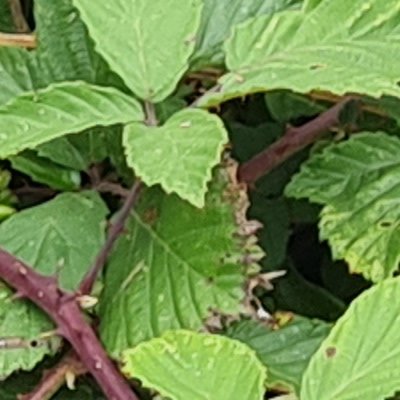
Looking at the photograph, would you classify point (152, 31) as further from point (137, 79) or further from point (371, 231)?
point (371, 231)

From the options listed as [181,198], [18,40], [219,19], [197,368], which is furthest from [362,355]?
[18,40]

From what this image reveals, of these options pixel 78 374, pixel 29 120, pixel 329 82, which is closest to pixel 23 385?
pixel 78 374

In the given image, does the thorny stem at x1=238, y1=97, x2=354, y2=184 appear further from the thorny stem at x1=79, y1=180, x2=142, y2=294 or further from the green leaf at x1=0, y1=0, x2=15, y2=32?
the green leaf at x1=0, y1=0, x2=15, y2=32

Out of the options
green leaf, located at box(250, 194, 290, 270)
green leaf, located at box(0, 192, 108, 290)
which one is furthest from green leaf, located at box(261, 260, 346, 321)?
green leaf, located at box(0, 192, 108, 290)

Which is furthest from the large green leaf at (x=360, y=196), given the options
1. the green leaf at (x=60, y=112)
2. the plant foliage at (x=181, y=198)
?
the green leaf at (x=60, y=112)

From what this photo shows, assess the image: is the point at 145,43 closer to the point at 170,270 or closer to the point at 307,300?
the point at 170,270

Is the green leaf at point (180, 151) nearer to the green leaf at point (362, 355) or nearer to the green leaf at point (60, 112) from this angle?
the green leaf at point (60, 112)
